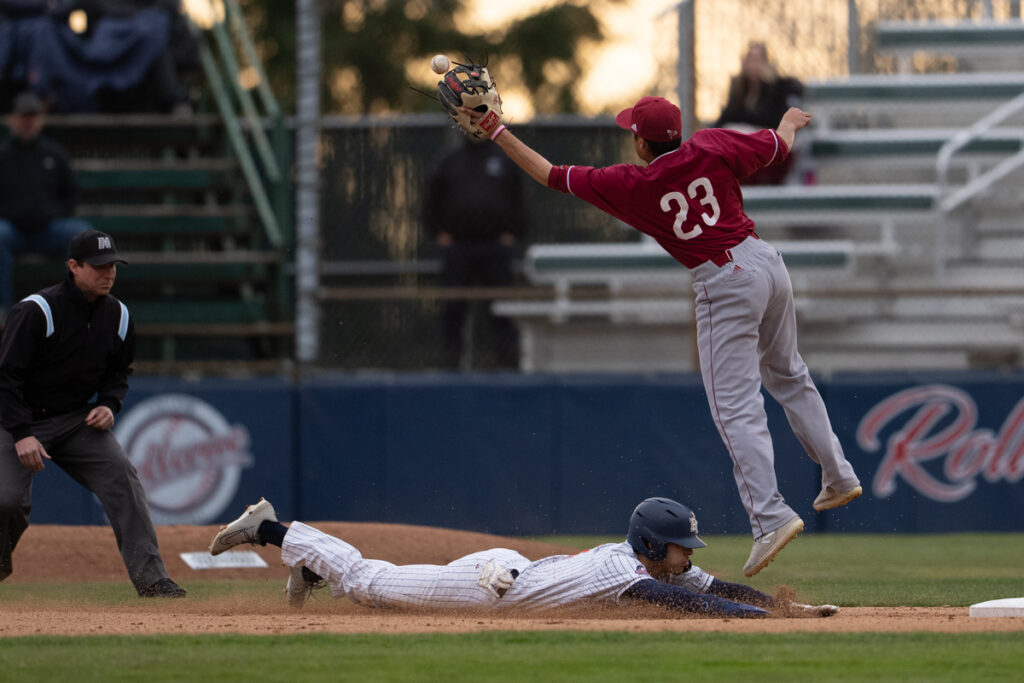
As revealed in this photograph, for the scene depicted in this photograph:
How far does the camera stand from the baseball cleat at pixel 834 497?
7.59 m

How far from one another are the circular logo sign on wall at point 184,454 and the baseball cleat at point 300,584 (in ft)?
17.1

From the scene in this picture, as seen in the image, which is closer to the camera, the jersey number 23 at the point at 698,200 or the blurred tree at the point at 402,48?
the jersey number 23 at the point at 698,200

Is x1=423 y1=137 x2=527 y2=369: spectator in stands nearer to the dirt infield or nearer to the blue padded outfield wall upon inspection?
the blue padded outfield wall

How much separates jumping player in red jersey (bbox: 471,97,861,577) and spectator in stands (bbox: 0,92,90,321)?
7701mm

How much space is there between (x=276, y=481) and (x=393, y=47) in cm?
2167

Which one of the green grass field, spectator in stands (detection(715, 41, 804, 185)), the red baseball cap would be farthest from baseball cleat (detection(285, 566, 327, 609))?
spectator in stands (detection(715, 41, 804, 185))

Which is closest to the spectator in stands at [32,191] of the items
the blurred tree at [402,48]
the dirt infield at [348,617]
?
the dirt infield at [348,617]

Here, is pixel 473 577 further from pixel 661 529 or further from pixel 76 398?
pixel 76 398

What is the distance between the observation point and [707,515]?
40.7 ft

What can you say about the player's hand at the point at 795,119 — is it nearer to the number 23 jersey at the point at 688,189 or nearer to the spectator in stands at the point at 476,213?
the number 23 jersey at the point at 688,189

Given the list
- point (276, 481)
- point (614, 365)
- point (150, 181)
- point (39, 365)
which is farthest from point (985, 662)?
point (150, 181)

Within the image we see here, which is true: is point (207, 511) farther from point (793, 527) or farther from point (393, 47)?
point (393, 47)

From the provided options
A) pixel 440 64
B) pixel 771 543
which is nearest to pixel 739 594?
pixel 771 543

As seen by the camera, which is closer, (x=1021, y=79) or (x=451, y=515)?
(x=451, y=515)
